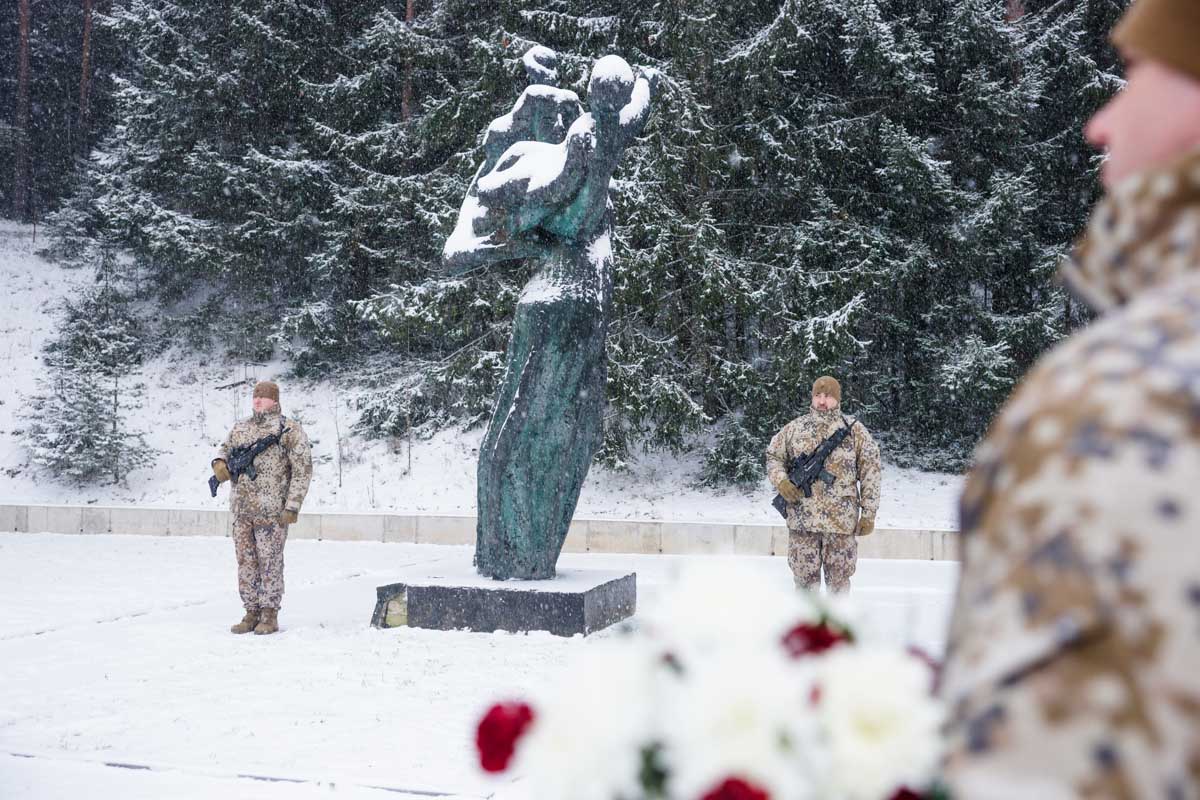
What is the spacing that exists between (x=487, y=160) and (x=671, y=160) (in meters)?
8.71

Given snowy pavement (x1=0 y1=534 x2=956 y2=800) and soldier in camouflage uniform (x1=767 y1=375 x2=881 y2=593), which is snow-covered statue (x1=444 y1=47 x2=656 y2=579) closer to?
snowy pavement (x1=0 y1=534 x2=956 y2=800)

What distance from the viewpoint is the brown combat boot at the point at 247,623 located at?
833 cm

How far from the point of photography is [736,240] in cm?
1986

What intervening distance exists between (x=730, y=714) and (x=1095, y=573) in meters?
0.36

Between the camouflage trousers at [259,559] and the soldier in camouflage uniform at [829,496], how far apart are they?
3504 mm

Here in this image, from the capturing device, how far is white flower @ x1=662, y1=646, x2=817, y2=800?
1035 millimetres

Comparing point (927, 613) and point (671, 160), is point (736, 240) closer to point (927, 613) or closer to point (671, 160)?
point (671, 160)

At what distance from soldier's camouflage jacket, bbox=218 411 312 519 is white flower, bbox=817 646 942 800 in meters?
7.50

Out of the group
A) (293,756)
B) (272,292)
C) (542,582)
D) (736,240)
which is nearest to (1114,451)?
(293,756)

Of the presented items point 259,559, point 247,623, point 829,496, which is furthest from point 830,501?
point 247,623

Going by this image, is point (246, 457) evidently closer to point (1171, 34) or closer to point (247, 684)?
point (247, 684)

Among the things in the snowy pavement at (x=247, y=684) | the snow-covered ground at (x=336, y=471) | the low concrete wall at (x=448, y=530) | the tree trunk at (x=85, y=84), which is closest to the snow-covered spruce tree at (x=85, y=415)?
the snow-covered ground at (x=336, y=471)

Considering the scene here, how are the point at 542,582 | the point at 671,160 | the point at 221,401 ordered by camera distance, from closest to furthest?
the point at 542,582
the point at 671,160
the point at 221,401

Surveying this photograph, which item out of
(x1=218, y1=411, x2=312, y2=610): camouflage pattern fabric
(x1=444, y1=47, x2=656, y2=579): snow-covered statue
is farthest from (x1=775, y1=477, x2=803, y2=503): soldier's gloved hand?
(x1=218, y1=411, x2=312, y2=610): camouflage pattern fabric
